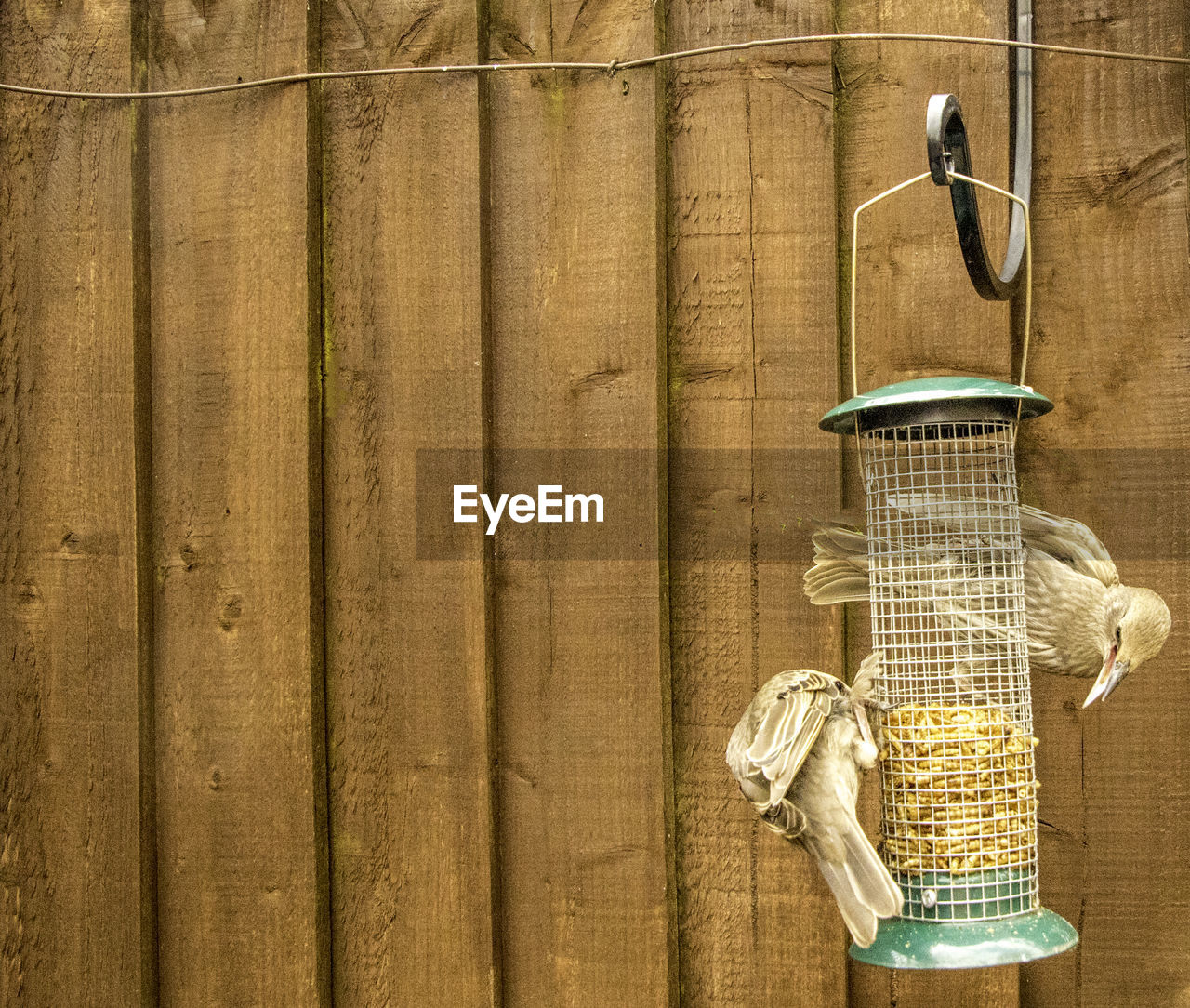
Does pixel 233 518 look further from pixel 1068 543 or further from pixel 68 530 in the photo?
pixel 1068 543

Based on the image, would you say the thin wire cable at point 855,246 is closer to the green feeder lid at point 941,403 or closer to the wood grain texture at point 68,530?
the green feeder lid at point 941,403

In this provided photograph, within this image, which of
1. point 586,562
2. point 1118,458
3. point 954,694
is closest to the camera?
point 954,694

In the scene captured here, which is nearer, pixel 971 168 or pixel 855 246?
pixel 971 168

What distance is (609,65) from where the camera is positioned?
2.14 metres

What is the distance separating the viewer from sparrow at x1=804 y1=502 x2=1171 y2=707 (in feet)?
5.75

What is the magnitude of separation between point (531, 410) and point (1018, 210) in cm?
102

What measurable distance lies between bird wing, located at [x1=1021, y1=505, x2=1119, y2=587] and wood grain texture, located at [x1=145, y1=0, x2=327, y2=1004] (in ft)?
4.73

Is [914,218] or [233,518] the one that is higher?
[914,218]

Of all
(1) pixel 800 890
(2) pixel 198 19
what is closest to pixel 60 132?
(2) pixel 198 19

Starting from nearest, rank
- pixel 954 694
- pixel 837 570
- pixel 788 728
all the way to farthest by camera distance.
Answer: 1. pixel 788 728
2. pixel 954 694
3. pixel 837 570

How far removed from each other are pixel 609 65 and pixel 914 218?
71 centimetres

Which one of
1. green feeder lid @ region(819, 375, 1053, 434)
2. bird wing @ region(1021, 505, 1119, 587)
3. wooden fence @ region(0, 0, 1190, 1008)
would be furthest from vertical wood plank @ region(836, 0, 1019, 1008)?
green feeder lid @ region(819, 375, 1053, 434)

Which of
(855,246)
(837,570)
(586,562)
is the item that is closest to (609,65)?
(855,246)

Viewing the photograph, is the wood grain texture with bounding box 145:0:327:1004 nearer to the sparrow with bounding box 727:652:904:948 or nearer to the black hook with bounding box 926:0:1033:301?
the sparrow with bounding box 727:652:904:948
